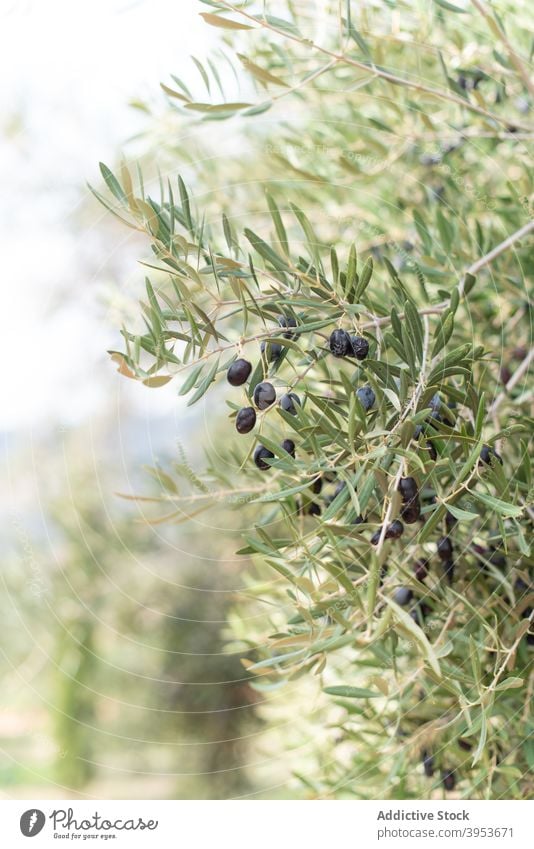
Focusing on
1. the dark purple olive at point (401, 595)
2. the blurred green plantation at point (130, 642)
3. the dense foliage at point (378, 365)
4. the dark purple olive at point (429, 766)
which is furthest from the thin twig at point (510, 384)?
the blurred green plantation at point (130, 642)

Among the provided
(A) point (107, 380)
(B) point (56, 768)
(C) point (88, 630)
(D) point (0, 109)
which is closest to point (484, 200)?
(A) point (107, 380)

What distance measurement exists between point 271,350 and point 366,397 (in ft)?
0.17

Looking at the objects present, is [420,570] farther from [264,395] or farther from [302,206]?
[302,206]

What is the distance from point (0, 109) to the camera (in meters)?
1.02

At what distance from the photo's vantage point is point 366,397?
0.34 meters

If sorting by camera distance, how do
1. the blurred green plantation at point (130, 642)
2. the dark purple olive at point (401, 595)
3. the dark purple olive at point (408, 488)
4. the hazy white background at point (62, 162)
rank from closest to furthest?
the dark purple olive at point (408, 488)
the dark purple olive at point (401, 595)
the hazy white background at point (62, 162)
the blurred green plantation at point (130, 642)

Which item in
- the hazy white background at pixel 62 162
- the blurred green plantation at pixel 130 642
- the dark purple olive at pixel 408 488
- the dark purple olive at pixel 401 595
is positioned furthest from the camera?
the blurred green plantation at pixel 130 642

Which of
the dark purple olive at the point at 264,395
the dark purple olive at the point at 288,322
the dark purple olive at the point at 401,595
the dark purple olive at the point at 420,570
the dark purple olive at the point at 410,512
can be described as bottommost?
the dark purple olive at the point at 401,595

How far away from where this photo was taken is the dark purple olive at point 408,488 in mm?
314

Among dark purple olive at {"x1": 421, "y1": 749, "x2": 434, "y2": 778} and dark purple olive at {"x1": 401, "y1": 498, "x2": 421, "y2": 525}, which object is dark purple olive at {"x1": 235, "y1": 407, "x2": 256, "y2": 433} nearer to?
dark purple olive at {"x1": 401, "y1": 498, "x2": 421, "y2": 525}

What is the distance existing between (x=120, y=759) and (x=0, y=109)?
121 cm

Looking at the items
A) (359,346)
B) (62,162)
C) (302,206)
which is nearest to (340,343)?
(359,346)

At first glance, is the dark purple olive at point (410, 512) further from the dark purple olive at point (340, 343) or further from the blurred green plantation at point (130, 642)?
the blurred green plantation at point (130, 642)

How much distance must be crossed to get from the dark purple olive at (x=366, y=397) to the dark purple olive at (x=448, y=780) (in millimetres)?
285
